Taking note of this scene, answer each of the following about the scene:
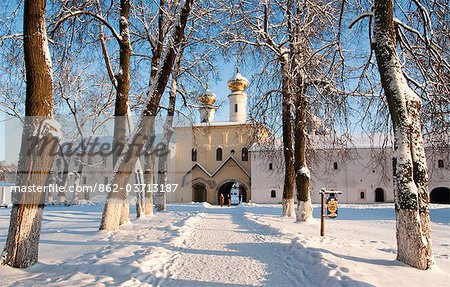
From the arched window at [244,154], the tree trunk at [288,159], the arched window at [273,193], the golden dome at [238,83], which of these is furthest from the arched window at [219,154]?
the tree trunk at [288,159]

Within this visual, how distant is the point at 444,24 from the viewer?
6820 millimetres

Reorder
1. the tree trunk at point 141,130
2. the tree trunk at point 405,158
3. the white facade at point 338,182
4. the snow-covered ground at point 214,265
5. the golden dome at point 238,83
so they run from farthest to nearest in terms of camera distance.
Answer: the golden dome at point 238,83
the white facade at point 338,182
the tree trunk at point 141,130
the tree trunk at point 405,158
the snow-covered ground at point 214,265

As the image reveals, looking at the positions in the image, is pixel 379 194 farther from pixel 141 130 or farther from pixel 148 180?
pixel 141 130

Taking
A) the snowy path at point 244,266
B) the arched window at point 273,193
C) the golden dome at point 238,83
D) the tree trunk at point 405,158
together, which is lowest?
the snowy path at point 244,266

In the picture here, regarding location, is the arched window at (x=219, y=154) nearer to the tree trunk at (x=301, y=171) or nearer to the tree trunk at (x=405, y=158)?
the tree trunk at (x=301, y=171)

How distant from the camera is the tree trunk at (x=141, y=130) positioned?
8.48m

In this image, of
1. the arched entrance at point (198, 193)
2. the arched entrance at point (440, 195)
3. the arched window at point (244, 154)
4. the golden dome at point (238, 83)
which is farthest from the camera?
the arched entrance at point (198, 193)

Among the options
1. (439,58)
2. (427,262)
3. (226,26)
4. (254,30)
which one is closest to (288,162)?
(254,30)

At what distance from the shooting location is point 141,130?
30.4 ft

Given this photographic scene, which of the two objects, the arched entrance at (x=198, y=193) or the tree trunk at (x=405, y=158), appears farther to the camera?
the arched entrance at (x=198, y=193)

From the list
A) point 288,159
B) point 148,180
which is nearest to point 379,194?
point 288,159

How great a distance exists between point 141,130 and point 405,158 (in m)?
6.36

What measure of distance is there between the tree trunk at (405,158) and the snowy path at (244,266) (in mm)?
1403

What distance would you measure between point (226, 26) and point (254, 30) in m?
2.32
